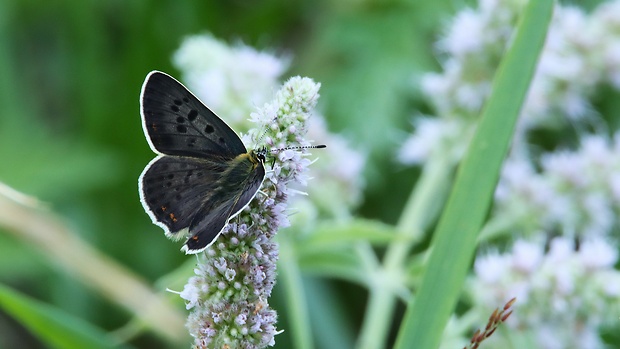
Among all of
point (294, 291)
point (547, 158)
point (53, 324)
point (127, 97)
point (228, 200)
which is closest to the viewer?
point (228, 200)

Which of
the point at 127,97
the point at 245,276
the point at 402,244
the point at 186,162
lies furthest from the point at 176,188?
the point at 127,97

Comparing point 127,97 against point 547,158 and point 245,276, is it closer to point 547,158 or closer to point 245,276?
point 547,158

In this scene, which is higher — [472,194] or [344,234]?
[344,234]

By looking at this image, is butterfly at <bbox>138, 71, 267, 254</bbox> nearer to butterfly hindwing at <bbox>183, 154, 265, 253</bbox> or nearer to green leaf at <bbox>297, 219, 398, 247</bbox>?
butterfly hindwing at <bbox>183, 154, 265, 253</bbox>

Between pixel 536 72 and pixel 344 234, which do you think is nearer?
pixel 344 234

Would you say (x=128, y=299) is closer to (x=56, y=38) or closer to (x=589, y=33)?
(x=56, y=38)

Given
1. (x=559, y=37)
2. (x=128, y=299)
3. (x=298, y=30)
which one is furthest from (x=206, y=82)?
(x=298, y=30)

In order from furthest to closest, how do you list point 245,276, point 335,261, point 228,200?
1. point 335,261
2. point 228,200
3. point 245,276

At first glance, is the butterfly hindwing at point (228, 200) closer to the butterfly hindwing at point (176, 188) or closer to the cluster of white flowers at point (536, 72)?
the butterfly hindwing at point (176, 188)
